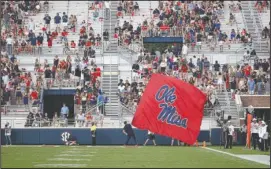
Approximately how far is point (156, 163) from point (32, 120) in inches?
628

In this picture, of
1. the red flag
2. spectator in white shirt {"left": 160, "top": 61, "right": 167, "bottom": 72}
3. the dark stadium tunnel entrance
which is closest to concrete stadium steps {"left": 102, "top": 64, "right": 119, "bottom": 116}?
the dark stadium tunnel entrance

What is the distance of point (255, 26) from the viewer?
42156 mm

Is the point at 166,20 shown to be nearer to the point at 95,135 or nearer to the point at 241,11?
the point at 241,11

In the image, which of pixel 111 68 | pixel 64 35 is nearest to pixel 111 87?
pixel 111 68

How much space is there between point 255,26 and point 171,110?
25.2 metres

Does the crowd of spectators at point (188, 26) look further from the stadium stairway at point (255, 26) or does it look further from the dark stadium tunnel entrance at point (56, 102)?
the dark stadium tunnel entrance at point (56, 102)

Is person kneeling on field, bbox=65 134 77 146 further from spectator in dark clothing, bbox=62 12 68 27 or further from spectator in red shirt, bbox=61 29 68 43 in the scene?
spectator in dark clothing, bbox=62 12 68 27

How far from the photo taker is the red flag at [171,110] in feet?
58.1

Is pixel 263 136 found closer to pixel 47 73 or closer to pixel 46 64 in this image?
pixel 47 73

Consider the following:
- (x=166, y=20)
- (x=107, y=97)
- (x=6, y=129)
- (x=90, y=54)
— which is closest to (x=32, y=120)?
(x=6, y=129)

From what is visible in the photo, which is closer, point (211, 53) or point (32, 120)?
point (32, 120)

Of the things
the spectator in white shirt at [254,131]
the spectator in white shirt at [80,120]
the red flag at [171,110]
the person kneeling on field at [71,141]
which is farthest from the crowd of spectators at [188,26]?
the red flag at [171,110]

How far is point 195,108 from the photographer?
58.4 feet

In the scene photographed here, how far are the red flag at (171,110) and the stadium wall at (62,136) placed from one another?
44.8ft
